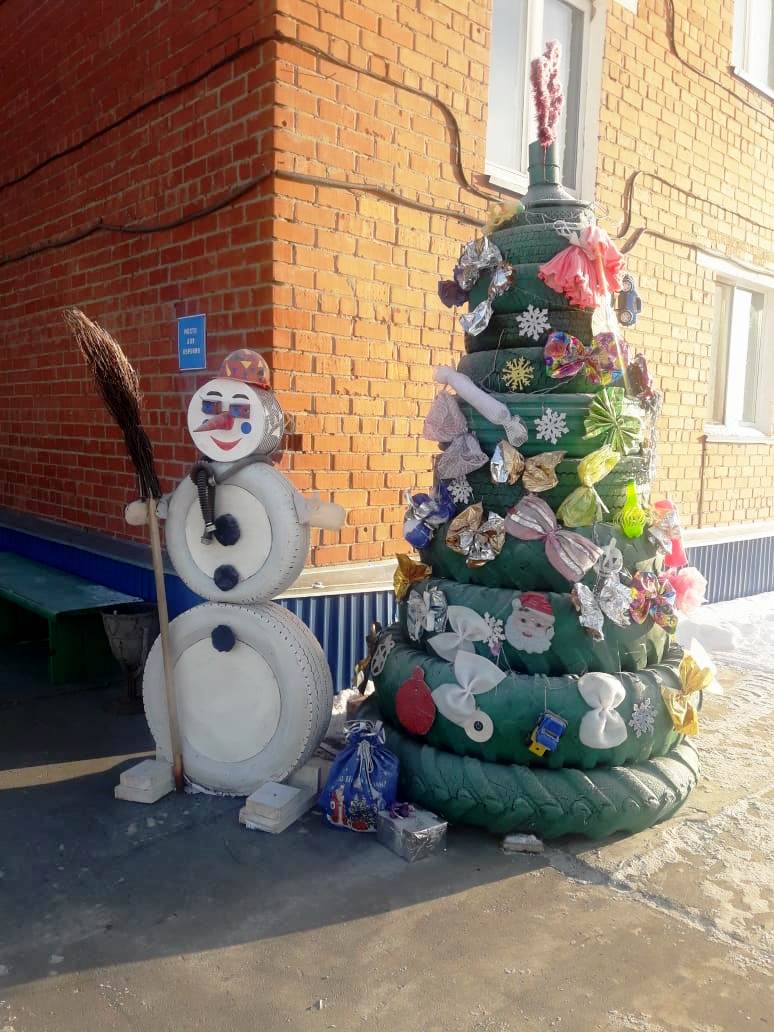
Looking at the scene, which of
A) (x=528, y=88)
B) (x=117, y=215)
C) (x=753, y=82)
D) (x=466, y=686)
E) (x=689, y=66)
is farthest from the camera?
(x=753, y=82)

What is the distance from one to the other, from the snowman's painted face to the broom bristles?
0.94 ft

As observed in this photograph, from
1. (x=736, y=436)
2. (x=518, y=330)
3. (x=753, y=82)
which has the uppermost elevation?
(x=753, y=82)

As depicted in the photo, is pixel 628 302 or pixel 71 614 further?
pixel 71 614

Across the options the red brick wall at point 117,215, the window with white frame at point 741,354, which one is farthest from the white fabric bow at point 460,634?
the window with white frame at point 741,354

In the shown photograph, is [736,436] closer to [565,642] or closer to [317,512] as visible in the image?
[565,642]

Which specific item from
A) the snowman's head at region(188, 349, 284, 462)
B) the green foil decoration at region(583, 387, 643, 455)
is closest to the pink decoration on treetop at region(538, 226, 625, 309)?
the green foil decoration at region(583, 387, 643, 455)

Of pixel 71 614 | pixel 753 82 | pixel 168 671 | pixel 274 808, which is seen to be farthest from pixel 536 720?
pixel 753 82

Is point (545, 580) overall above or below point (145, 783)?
above

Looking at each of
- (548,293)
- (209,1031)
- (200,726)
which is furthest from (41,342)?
(209,1031)

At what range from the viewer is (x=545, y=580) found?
130 inches

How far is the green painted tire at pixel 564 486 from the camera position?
10.9 ft

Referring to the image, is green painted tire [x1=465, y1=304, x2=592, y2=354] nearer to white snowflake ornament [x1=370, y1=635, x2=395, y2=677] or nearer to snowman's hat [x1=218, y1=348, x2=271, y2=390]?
snowman's hat [x1=218, y1=348, x2=271, y2=390]

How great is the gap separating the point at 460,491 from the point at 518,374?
54 cm

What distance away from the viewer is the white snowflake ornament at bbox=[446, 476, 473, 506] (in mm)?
3492
